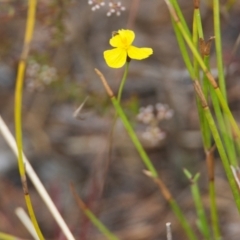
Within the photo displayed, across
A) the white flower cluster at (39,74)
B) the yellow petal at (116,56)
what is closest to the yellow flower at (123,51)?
the yellow petal at (116,56)

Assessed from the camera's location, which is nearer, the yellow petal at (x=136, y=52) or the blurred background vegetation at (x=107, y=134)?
the yellow petal at (x=136, y=52)

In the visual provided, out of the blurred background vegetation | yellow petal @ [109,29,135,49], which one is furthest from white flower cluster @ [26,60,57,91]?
yellow petal @ [109,29,135,49]

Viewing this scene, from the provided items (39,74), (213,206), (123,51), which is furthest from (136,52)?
(39,74)

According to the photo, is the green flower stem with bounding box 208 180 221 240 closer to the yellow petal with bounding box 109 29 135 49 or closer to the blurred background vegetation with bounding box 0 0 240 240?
the yellow petal with bounding box 109 29 135 49

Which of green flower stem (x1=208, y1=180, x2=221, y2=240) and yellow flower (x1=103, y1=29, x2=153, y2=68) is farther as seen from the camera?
green flower stem (x1=208, y1=180, x2=221, y2=240)

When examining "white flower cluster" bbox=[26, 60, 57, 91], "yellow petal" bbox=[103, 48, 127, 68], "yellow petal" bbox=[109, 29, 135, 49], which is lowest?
"white flower cluster" bbox=[26, 60, 57, 91]

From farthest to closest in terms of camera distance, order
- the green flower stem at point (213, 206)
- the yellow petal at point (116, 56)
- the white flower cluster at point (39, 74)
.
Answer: the white flower cluster at point (39, 74) → the green flower stem at point (213, 206) → the yellow petal at point (116, 56)

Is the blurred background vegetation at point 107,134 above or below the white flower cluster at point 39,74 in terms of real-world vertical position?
below

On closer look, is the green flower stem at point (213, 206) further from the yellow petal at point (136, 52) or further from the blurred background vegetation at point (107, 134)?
the blurred background vegetation at point (107, 134)

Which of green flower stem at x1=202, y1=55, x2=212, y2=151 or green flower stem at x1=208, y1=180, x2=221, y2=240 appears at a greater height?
green flower stem at x1=202, y1=55, x2=212, y2=151

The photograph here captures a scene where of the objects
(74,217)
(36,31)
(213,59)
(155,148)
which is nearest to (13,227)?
(74,217)

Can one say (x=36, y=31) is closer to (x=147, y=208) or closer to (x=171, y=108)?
(x=171, y=108)

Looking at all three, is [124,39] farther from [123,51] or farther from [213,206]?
[213,206]

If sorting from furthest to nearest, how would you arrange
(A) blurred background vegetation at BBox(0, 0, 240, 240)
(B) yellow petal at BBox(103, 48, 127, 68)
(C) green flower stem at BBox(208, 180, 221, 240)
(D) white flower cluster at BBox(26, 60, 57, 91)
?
(A) blurred background vegetation at BBox(0, 0, 240, 240), (D) white flower cluster at BBox(26, 60, 57, 91), (C) green flower stem at BBox(208, 180, 221, 240), (B) yellow petal at BBox(103, 48, 127, 68)
